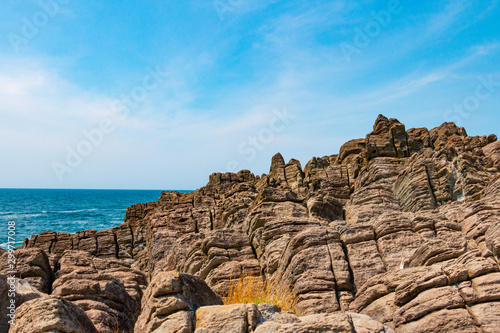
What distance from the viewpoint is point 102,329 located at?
13.1m

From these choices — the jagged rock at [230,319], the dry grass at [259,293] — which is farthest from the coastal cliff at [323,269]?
the dry grass at [259,293]

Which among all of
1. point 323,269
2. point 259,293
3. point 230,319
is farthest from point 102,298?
point 230,319

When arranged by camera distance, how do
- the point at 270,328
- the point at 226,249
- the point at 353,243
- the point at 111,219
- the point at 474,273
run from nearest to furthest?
the point at 270,328 → the point at 474,273 → the point at 353,243 → the point at 226,249 → the point at 111,219

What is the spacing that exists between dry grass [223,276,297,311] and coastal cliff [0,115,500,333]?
274mm

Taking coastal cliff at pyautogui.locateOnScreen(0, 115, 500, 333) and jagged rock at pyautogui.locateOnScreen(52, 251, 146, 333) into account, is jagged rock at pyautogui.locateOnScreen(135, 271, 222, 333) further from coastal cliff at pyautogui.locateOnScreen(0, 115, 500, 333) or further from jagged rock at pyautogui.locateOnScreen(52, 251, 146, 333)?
jagged rock at pyautogui.locateOnScreen(52, 251, 146, 333)

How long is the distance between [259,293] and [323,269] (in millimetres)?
3826

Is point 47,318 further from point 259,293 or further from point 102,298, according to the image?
point 259,293

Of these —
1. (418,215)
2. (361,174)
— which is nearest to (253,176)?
(361,174)

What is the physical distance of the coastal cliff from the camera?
979 centimetres

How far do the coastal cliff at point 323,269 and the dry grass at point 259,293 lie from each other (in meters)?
0.27

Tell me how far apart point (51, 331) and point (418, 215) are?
1438 centimetres

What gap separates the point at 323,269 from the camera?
51.4 ft

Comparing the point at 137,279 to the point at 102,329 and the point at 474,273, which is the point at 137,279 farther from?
the point at 474,273

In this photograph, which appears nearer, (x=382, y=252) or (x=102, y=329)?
(x=102, y=329)
